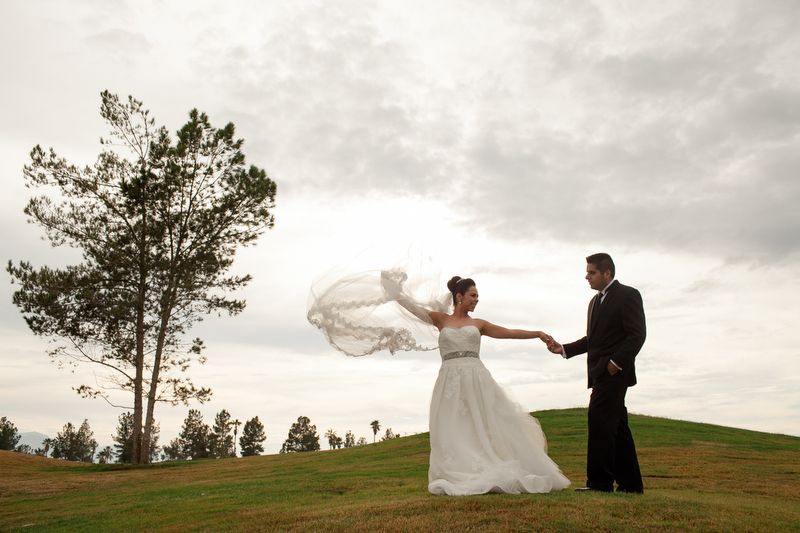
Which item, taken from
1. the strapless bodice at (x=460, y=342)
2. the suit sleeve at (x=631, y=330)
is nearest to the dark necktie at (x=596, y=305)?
the suit sleeve at (x=631, y=330)

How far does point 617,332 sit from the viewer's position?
7.74 metres

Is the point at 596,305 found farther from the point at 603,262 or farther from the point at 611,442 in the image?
the point at 611,442

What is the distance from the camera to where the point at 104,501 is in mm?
14352

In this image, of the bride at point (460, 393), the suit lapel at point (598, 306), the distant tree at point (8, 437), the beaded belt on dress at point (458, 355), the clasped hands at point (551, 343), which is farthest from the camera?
the distant tree at point (8, 437)

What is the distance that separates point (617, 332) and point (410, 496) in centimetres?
422

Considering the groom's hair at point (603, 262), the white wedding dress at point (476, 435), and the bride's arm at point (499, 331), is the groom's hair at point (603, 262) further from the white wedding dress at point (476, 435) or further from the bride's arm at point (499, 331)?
the white wedding dress at point (476, 435)

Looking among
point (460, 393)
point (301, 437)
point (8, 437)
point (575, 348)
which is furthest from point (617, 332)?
point (8, 437)

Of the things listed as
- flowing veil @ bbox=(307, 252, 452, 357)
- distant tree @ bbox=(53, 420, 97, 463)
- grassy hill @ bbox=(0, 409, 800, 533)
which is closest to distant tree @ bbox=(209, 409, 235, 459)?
distant tree @ bbox=(53, 420, 97, 463)

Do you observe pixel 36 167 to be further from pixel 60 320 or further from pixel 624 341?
pixel 624 341

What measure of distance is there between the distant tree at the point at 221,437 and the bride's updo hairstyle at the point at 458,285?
100 metres

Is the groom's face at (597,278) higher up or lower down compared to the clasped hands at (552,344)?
higher up

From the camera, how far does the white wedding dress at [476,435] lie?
7.46m

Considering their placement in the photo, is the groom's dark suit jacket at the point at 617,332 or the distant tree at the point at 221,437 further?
→ the distant tree at the point at 221,437

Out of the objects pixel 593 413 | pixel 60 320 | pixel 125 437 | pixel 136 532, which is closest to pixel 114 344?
pixel 60 320
